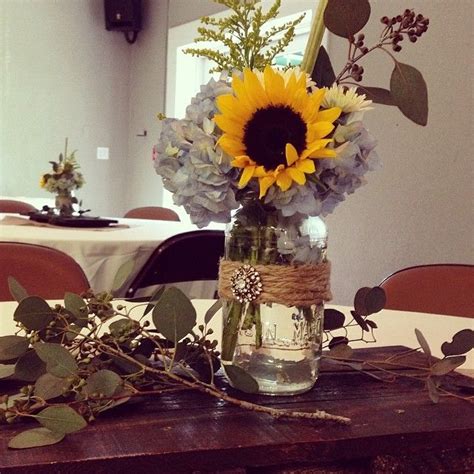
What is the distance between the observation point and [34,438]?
1.51ft

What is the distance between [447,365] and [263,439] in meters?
0.23

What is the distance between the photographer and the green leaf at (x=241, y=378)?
0.56m

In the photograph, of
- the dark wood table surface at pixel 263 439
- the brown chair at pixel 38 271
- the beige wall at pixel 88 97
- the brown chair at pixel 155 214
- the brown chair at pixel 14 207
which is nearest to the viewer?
the dark wood table surface at pixel 263 439

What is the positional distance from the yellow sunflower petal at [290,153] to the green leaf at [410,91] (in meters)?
0.13

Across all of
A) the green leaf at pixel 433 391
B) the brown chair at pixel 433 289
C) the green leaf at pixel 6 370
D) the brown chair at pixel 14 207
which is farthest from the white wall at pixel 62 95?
the green leaf at pixel 433 391

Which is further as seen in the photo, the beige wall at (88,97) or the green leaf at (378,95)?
the beige wall at (88,97)

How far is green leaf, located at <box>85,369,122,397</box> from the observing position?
1.73ft

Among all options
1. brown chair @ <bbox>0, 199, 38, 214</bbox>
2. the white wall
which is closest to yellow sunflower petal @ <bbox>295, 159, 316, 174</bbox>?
brown chair @ <bbox>0, 199, 38, 214</bbox>

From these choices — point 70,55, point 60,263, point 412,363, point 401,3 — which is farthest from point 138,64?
point 412,363

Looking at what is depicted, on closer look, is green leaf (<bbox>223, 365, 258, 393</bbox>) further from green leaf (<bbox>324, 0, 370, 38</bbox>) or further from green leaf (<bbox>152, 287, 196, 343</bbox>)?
green leaf (<bbox>324, 0, 370, 38</bbox>)

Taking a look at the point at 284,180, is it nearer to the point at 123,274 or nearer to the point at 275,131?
the point at 275,131

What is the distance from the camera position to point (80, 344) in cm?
60

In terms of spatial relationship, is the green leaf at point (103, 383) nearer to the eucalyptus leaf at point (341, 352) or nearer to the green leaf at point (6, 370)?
the green leaf at point (6, 370)

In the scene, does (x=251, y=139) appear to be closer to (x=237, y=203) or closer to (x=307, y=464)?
(x=237, y=203)
